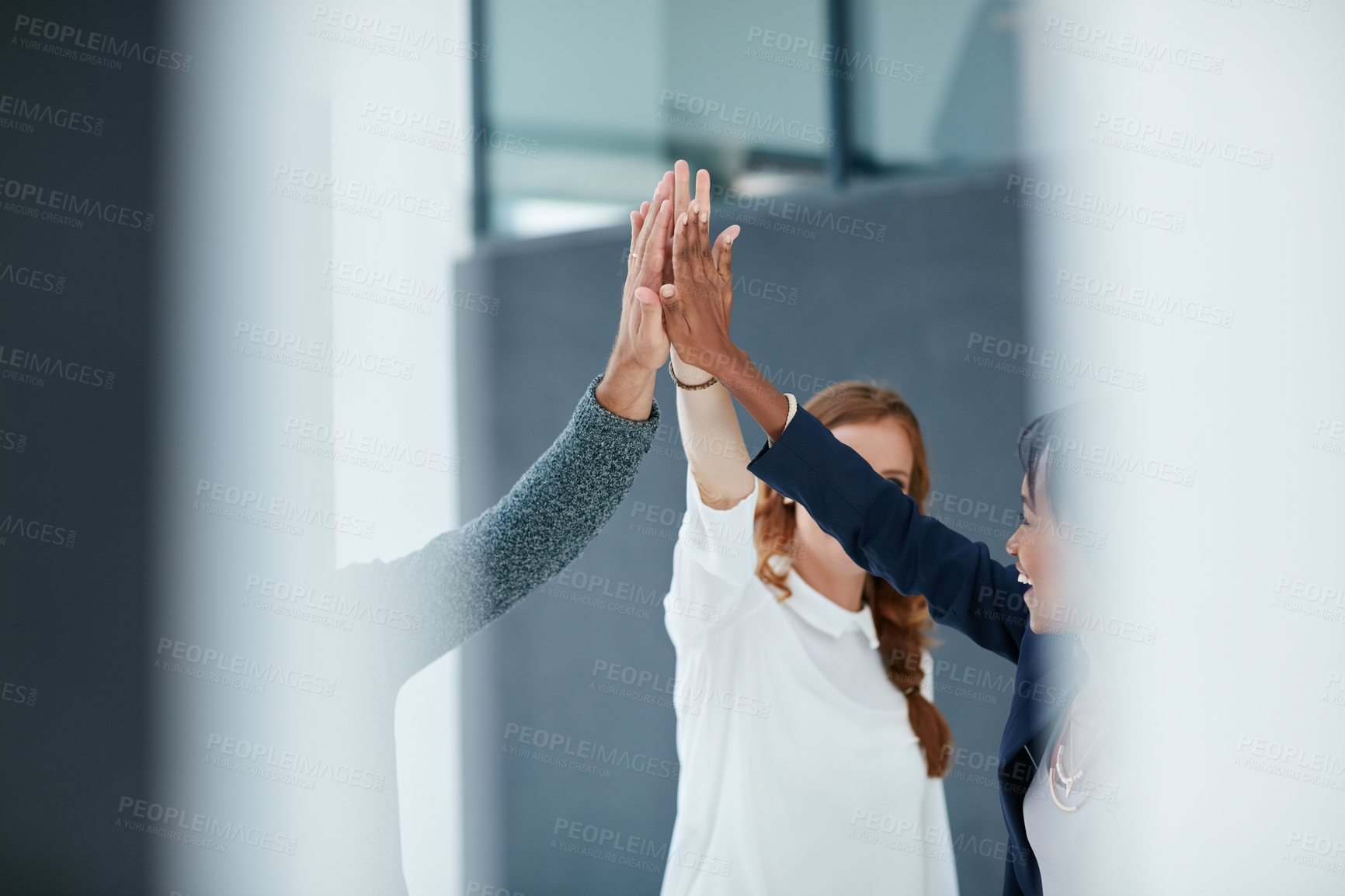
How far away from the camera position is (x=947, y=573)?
0.99 m

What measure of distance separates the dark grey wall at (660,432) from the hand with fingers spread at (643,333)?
56.8 inches

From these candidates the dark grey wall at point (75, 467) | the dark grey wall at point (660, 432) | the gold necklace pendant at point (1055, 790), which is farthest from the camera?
the dark grey wall at point (660, 432)

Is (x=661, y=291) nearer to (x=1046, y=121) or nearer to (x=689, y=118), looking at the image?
(x=1046, y=121)

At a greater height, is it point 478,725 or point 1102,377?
point 1102,377

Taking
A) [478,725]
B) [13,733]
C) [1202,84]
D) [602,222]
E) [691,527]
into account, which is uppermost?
[602,222]

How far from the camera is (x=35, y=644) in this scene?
69 cm

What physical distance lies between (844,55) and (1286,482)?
2149 mm

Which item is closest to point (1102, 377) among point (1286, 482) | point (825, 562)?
point (1286, 482)

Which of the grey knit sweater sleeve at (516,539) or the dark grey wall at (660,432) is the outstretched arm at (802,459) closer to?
the grey knit sweater sleeve at (516,539)

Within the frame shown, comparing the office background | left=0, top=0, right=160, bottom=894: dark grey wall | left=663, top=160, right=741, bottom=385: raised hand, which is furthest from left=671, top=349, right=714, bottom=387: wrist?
left=0, top=0, right=160, bottom=894: dark grey wall

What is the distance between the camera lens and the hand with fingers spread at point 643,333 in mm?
923

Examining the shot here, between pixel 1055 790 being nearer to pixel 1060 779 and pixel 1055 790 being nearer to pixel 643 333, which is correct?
pixel 1060 779

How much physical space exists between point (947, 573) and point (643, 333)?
0.39m

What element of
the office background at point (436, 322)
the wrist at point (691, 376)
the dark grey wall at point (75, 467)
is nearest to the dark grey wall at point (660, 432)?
the office background at point (436, 322)
